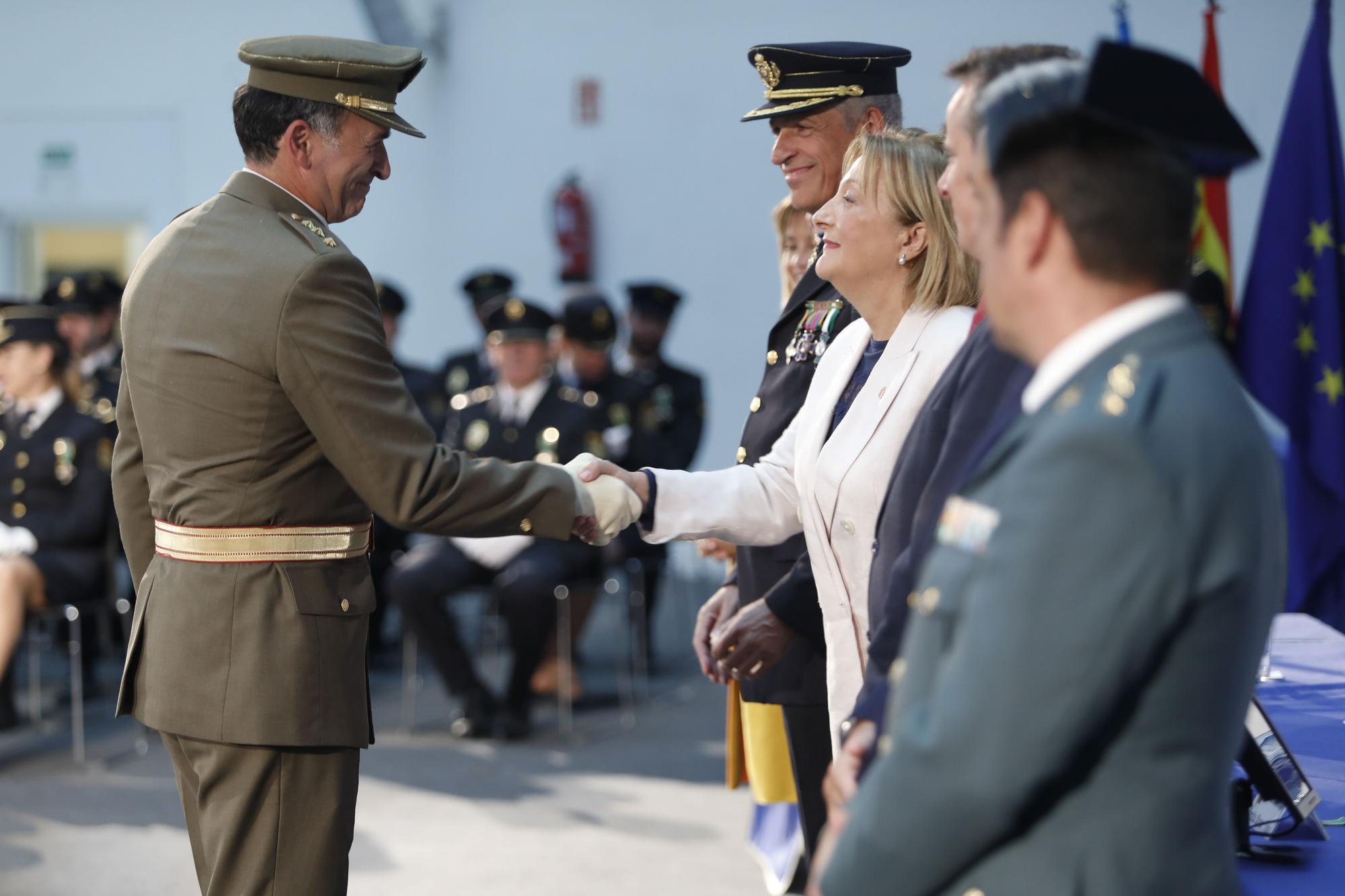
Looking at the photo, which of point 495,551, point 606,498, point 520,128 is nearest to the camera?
point 606,498

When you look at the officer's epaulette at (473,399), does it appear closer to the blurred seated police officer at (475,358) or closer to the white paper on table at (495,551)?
the white paper on table at (495,551)

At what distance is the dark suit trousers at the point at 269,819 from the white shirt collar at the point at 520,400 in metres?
3.46

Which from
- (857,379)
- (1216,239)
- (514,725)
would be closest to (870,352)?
(857,379)

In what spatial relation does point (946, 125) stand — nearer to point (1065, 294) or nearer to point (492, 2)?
point (1065, 294)

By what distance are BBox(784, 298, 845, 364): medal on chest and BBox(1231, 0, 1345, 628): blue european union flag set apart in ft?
6.84

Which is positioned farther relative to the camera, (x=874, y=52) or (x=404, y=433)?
(x=874, y=52)

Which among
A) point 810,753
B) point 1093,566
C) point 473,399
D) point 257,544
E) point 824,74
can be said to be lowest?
point 473,399

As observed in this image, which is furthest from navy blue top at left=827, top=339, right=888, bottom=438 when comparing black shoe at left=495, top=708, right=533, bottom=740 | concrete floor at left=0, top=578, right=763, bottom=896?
black shoe at left=495, top=708, right=533, bottom=740

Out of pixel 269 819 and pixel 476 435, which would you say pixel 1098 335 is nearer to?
pixel 269 819

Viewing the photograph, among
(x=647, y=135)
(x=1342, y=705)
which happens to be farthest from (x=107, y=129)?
(x=1342, y=705)

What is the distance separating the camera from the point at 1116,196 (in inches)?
36.7

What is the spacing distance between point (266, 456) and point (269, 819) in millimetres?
461

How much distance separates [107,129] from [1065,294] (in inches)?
348

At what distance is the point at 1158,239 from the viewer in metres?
0.94
